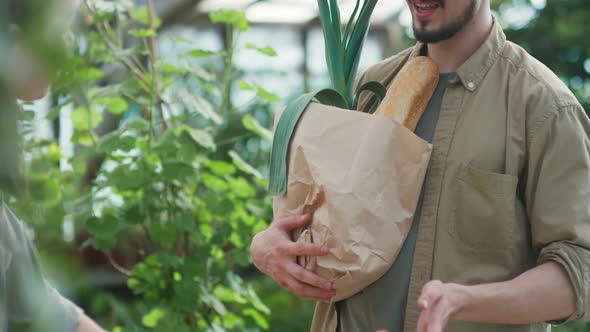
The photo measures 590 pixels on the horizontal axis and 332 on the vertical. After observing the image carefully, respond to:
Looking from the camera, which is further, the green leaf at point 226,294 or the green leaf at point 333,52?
the green leaf at point 226,294

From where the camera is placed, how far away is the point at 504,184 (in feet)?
4.05

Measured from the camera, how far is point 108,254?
7.56 feet

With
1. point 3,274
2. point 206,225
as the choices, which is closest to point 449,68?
point 3,274

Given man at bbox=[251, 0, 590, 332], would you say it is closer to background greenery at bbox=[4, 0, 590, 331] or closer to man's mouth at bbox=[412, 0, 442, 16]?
man's mouth at bbox=[412, 0, 442, 16]

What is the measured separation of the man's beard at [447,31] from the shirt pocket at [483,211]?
231 mm

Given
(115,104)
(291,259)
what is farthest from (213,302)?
(291,259)

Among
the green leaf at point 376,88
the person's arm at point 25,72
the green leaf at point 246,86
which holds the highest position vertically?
the person's arm at point 25,72

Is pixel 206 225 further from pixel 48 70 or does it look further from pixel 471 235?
pixel 48 70

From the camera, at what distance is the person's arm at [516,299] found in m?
1.08

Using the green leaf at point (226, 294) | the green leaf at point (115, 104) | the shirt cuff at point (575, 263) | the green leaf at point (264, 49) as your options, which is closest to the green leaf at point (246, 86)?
the green leaf at point (264, 49)

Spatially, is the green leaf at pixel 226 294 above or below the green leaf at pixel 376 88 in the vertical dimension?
below

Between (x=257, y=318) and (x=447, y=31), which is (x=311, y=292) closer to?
(x=447, y=31)

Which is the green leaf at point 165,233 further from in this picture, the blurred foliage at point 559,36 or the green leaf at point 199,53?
the blurred foliage at point 559,36

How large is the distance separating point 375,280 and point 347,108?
31 cm
